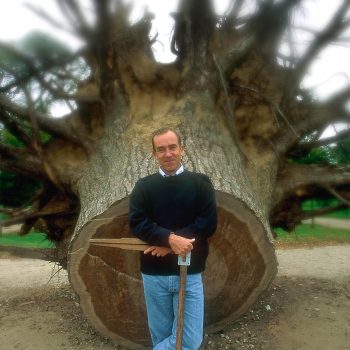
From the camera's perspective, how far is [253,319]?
383 cm

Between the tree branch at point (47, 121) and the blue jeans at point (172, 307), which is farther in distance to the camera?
the tree branch at point (47, 121)

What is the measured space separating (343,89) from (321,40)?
1.70 ft

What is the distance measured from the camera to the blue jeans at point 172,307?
7.51ft

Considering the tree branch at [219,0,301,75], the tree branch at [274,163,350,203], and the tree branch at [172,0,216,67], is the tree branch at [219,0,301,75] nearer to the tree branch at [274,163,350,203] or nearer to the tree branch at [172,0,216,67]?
the tree branch at [172,0,216,67]

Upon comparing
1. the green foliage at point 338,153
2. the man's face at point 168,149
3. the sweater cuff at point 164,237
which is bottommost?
the sweater cuff at point 164,237

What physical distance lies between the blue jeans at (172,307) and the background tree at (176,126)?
638 millimetres

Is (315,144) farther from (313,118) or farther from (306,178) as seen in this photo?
(306,178)

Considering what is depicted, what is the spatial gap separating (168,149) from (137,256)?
3.34ft

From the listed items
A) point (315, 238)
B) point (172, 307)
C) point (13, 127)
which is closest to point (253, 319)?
point (172, 307)

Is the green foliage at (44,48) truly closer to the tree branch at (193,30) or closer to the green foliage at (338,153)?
the tree branch at (193,30)

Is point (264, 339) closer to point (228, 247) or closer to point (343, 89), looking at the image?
point (228, 247)

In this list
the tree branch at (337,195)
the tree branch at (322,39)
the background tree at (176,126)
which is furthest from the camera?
the tree branch at (337,195)

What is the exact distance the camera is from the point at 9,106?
414cm

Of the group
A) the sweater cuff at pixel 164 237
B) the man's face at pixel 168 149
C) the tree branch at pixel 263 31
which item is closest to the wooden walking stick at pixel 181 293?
the sweater cuff at pixel 164 237
